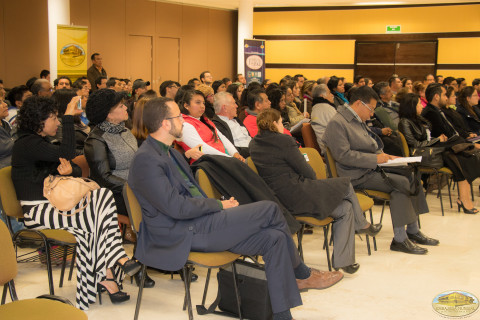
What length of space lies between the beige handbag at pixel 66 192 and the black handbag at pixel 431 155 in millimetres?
3816

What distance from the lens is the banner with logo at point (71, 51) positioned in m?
9.13

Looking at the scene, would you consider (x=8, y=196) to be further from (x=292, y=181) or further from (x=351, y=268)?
(x=351, y=268)

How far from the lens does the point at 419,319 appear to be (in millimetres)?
3416

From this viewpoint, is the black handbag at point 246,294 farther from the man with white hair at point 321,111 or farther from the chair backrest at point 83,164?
the man with white hair at point 321,111

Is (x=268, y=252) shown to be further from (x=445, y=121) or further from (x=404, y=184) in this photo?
(x=445, y=121)

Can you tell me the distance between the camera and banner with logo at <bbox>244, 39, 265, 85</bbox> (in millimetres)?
13180

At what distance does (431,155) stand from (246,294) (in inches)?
139

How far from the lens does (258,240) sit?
123 inches

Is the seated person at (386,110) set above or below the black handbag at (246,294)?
above

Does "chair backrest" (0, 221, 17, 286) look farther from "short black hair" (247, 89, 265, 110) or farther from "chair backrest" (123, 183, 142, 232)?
"short black hair" (247, 89, 265, 110)

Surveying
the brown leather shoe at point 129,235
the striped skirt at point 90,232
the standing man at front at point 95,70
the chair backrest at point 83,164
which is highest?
the standing man at front at point 95,70

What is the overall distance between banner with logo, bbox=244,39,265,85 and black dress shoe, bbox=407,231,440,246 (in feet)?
28.1

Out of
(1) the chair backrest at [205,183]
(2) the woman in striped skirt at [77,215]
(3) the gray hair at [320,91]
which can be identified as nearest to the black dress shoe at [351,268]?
(1) the chair backrest at [205,183]

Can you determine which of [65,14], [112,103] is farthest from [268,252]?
→ [65,14]
